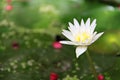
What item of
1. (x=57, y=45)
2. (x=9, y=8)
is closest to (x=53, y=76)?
(x=57, y=45)

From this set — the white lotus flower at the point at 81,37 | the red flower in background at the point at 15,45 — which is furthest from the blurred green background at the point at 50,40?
the white lotus flower at the point at 81,37

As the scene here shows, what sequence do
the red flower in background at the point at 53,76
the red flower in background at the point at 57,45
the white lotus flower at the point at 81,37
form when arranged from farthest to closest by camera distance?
the red flower in background at the point at 57,45 → the red flower in background at the point at 53,76 → the white lotus flower at the point at 81,37

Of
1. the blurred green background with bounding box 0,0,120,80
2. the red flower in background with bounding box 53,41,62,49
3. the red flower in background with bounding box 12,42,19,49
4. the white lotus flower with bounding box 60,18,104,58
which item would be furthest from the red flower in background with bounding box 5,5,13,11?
the white lotus flower with bounding box 60,18,104,58

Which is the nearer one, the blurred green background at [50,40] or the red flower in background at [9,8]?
the blurred green background at [50,40]

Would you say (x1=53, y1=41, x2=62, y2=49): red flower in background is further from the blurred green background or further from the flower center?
the flower center

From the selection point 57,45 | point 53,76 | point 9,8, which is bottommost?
point 53,76

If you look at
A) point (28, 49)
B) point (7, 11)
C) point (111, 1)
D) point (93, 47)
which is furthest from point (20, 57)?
point (111, 1)

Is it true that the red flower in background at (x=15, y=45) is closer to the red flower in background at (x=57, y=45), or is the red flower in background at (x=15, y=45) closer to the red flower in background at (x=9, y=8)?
the red flower in background at (x=57, y=45)

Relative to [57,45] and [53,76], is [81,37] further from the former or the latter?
[57,45]
